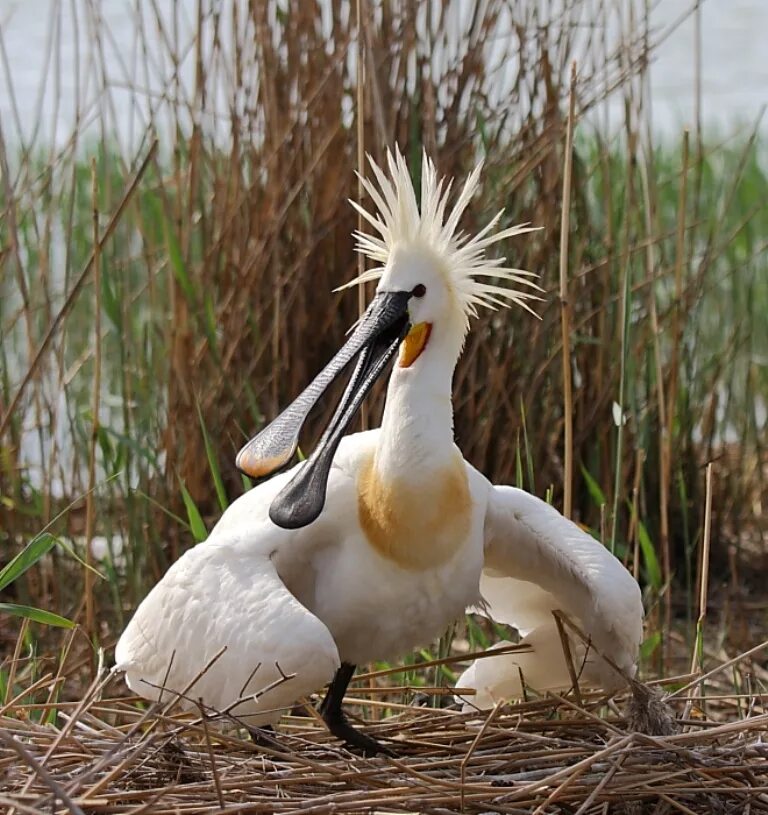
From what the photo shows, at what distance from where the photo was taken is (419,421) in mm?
3199

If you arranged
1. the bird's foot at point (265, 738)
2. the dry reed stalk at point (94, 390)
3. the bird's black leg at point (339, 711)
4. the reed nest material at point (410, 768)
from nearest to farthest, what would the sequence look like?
the reed nest material at point (410, 768), the bird's foot at point (265, 738), the bird's black leg at point (339, 711), the dry reed stalk at point (94, 390)

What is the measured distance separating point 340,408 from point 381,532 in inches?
10.9

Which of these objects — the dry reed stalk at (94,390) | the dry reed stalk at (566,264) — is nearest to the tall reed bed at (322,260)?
the dry reed stalk at (94,390)

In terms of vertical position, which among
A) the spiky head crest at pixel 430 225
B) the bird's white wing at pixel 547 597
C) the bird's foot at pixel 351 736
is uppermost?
the spiky head crest at pixel 430 225

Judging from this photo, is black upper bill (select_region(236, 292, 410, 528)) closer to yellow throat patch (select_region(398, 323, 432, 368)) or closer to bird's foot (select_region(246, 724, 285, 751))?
yellow throat patch (select_region(398, 323, 432, 368))

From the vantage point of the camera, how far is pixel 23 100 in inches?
352

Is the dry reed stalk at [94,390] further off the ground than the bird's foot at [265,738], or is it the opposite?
the dry reed stalk at [94,390]

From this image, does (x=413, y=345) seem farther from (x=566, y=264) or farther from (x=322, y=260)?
(x=322, y=260)

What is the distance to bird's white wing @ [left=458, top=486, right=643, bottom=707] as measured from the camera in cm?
334

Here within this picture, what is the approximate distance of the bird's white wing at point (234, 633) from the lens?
2896mm

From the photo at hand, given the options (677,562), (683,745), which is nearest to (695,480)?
(677,562)

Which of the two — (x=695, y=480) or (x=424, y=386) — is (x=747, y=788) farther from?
(x=695, y=480)

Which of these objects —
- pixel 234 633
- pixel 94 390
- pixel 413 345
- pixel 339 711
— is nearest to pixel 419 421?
pixel 413 345

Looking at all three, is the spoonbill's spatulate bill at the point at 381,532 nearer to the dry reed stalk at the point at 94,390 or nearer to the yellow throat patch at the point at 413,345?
the yellow throat patch at the point at 413,345
